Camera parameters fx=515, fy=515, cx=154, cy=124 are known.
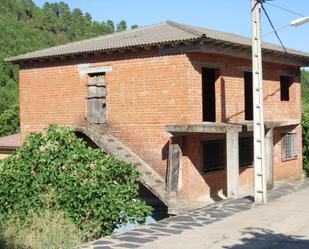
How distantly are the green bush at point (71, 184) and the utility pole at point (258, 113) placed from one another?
2.90 m

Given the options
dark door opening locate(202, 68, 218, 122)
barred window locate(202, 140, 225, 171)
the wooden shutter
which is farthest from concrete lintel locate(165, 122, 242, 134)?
the wooden shutter

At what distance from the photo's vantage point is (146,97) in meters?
15.8

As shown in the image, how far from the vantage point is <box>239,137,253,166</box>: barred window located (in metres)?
18.2

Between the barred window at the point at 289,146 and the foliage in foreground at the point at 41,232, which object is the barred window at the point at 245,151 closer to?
the barred window at the point at 289,146

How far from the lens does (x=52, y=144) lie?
13.1 m

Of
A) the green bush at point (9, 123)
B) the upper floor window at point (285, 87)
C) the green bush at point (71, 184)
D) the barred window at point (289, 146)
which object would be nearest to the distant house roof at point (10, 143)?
the green bush at point (71, 184)

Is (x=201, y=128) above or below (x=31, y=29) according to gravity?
below

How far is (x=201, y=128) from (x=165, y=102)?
1807mm

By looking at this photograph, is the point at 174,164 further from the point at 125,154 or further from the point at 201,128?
the point at 125,154

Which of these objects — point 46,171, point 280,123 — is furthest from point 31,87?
point 280,123

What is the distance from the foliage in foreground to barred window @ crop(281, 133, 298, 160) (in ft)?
38.5

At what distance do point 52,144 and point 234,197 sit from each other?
4.98 meters

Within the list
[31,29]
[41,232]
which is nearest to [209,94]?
[41,232]

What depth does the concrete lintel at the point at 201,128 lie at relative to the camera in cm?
1384
